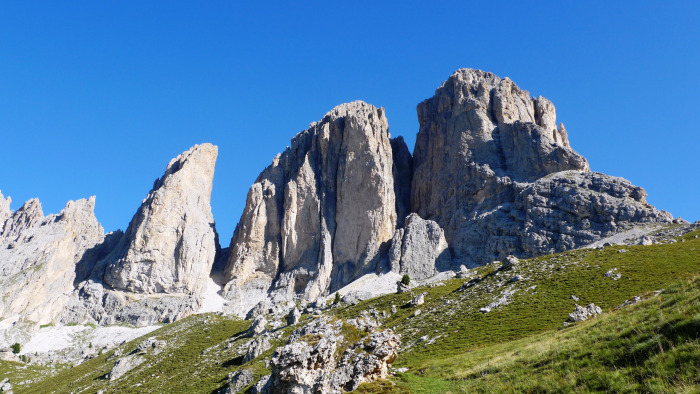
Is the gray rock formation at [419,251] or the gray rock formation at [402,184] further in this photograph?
the gray rock formation at [402,184]

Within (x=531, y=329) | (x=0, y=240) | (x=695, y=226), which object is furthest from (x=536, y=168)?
(x=0, y=240)

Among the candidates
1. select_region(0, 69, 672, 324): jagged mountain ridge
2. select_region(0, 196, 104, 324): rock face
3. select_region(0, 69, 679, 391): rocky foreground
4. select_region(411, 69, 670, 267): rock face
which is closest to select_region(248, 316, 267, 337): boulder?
select_region(0, 69, 679, 391): rocky foreground

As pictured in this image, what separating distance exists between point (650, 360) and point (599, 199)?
432 ft

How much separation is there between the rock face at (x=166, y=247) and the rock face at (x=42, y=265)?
16.2 meters

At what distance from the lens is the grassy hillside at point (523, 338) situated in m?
19.2

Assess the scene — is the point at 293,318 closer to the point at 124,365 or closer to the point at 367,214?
the point at 124,365

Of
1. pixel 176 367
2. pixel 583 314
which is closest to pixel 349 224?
pixel 176 367

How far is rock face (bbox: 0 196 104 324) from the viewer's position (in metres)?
161

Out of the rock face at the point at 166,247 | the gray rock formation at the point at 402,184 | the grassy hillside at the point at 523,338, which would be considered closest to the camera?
the grassy hillside at the point at 523,338

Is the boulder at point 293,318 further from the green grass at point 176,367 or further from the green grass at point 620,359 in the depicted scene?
the green grass at point 620,359

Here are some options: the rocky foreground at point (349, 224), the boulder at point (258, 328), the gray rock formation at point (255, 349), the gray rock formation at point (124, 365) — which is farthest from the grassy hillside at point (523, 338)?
the rocky foreground at point (349, 224)

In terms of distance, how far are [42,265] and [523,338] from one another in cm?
18673

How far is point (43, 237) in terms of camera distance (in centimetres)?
18988

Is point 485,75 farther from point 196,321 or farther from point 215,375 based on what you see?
point 215,375
